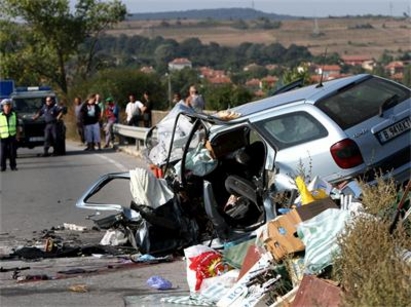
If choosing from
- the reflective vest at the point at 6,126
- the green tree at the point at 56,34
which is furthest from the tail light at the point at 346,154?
the green tree at the point at 56,34

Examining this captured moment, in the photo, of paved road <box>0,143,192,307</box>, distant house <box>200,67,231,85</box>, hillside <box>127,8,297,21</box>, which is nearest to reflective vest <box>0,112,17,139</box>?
paved road <box>0,143,192,307</box>

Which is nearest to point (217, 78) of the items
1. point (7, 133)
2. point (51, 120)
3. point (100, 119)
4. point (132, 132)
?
point (100, 119)

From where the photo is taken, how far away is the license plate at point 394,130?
10664 mm

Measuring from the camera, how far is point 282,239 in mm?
7598

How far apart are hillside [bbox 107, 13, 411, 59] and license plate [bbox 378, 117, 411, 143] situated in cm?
4567

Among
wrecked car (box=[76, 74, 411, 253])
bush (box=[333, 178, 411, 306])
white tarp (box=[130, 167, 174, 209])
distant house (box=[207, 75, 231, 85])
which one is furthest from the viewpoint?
distant house (box=[207, 75, 231, 85])

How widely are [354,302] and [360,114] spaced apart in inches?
212

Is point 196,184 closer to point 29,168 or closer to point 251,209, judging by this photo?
point 251,209

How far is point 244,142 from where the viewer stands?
10.7 metres

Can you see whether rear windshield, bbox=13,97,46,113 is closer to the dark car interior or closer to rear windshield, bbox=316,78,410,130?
rear windshield, bbox=316,78,410,130

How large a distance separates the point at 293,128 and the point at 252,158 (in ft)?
1.70

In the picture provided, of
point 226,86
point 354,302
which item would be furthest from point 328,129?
point 226,86

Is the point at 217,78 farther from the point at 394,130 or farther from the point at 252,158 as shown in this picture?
the point at 252,158

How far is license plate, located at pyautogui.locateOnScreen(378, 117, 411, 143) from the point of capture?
420 inches
